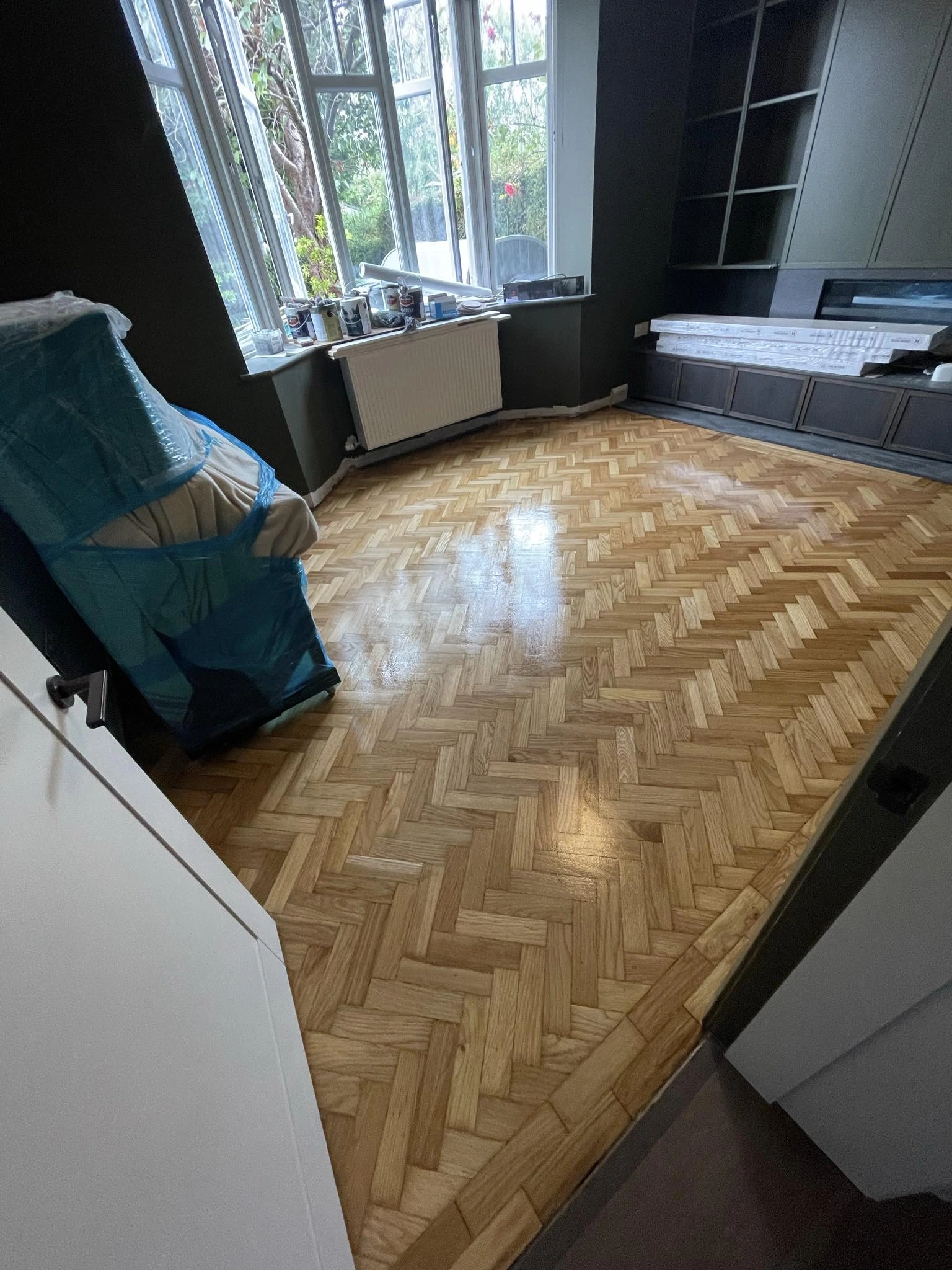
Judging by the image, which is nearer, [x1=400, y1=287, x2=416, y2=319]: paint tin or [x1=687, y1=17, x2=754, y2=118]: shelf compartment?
[x1=687, y1=17, x2=754, y2=118]: shelf compartment

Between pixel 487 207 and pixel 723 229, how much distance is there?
5.52 feet

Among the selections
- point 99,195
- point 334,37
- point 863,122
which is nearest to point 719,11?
point 863,122

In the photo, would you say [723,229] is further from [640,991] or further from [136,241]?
[640,991]

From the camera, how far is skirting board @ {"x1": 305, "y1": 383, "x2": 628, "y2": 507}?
3.73 meters

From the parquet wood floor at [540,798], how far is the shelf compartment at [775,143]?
2.15m

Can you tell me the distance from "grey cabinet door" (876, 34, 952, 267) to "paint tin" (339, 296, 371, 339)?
3.09 meters

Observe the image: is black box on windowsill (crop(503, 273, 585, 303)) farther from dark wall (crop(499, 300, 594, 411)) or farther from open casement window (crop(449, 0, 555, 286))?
open casement window (crop(449, 0, 555, 286))

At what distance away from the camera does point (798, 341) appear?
10.6 ft

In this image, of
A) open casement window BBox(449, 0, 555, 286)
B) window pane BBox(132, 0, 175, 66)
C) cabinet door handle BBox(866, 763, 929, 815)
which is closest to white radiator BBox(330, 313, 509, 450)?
open casement window BBox(449, 0, 555, 286)

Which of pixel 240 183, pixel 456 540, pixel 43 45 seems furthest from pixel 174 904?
pixel 240 183

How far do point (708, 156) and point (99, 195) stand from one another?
3.92 m

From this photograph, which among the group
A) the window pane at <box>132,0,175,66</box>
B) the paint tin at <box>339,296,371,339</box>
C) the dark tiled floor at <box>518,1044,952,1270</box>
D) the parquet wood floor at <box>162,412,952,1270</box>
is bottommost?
the parquet wood floor at <box>162,412,952,1270</box>

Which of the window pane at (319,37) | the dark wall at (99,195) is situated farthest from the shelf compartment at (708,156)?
the dark wall at (99,195)

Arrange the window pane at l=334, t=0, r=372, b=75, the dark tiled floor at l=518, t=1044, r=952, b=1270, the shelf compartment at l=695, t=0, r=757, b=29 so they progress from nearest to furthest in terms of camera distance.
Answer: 1. the dark tiled floor at l=518, t=1044, r=952, b=1270
2. the window pane at l=334, t=0, r=372, b=75
3. the shelf compartment at l=695, t=0, r=757, b=29
